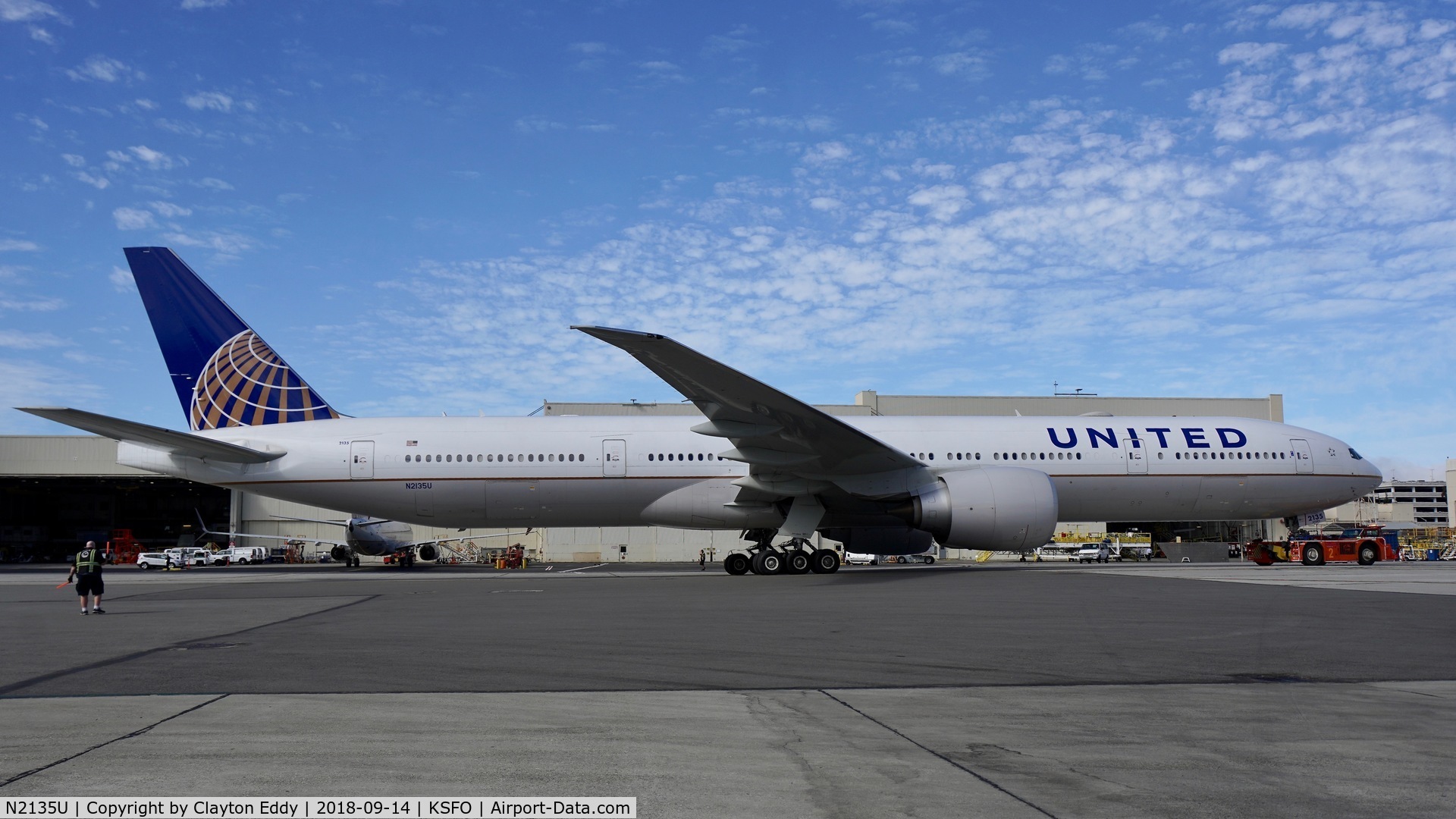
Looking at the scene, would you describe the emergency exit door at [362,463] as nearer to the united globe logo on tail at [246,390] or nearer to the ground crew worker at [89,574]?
the united globe logo on tail at [246,390]

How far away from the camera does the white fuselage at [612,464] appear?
2225 centimetres

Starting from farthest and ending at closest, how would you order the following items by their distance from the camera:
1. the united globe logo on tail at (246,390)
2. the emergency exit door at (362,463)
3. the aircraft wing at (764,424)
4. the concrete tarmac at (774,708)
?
the united globe logo on tail at (246,390), the emergency exit door at (362,463), the aircraft wing at (764,424), the concrete tarmac at (774,708)

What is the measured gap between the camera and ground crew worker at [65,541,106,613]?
13359mm

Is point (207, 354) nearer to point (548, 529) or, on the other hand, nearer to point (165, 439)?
point (165, 439)

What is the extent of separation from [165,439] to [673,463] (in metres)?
11.2

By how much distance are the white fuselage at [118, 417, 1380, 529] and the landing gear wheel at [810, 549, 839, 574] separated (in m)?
2.11

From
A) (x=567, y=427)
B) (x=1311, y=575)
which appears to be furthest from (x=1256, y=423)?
(x=567, y=427)

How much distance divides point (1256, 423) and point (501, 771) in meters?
25.2

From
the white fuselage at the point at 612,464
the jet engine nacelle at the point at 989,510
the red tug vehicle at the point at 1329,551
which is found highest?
the white fuselage at the point at 612,464

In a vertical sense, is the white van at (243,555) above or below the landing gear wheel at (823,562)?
below

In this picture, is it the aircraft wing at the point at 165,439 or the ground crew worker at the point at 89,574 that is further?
the aircraft wing at the point at 165,439

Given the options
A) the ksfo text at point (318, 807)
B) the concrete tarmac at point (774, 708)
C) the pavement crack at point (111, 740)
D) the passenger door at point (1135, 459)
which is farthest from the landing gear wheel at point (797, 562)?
the ksfo text at point (318, 807)

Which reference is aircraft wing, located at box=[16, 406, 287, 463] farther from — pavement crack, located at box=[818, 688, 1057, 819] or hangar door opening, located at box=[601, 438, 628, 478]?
pavement crack, located at box=[818, 688, 1057, 819]

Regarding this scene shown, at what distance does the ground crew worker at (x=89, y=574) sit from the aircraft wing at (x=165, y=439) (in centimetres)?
562
